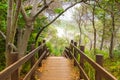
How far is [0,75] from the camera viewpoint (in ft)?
11.1

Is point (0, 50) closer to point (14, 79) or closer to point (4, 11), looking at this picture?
point (4, 11)

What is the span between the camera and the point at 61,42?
156 feet

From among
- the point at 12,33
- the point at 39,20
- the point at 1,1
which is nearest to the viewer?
the point at 12,33

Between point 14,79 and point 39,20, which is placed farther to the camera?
point 39,20

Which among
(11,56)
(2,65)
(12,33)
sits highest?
(12,33)

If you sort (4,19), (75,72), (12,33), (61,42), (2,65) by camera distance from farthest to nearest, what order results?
(61,42) < (2,65) < (4,19) < (75,72) < (12,33)

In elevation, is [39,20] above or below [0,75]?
above

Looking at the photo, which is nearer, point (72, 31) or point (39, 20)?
point (39, 20)

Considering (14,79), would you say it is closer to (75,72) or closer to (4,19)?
(75,72)

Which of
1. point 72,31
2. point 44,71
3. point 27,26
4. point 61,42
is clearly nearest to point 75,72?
point 44,71

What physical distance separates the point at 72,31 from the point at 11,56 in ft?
161

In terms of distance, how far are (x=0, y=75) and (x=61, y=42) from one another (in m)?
44.1

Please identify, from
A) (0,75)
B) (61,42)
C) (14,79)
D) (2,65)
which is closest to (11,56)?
(14,79)

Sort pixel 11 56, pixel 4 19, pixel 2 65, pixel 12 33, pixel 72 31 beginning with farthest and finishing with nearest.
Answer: pixel 72 31 < pixel 2 65 < pixel 4 19 < pixel 12 33 < pixel 11 56
